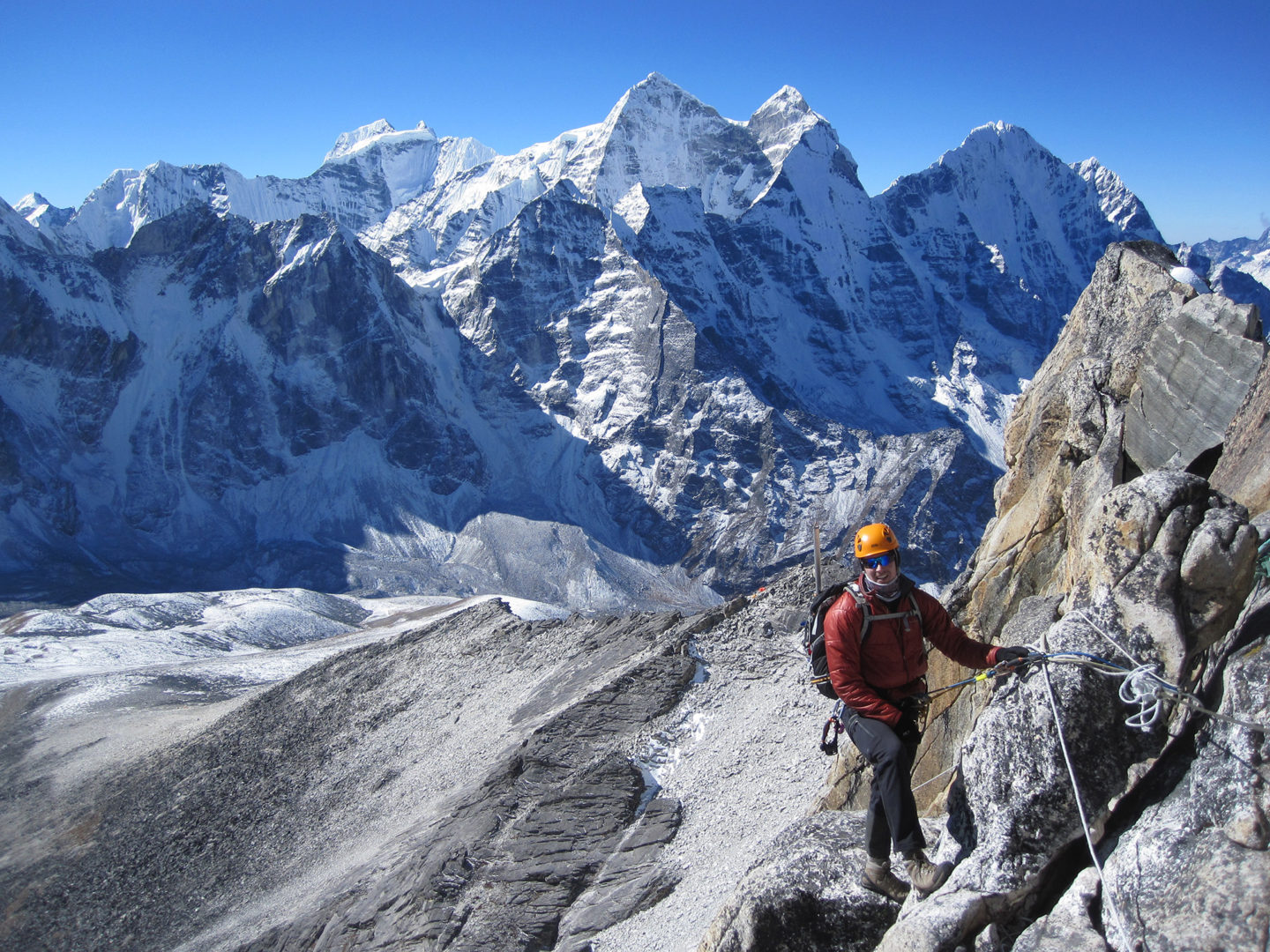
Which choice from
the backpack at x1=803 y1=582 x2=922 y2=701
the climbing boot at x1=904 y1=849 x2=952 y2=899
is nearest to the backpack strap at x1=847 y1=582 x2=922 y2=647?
the backpack at x1=803 y1=582 x2=922 y2=701

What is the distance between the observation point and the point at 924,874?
8273mm

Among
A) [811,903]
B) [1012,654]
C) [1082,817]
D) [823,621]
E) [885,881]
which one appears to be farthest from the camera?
[823,621]

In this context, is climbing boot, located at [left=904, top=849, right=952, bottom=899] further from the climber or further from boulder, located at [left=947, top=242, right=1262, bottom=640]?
boulder, located at [left=947, top=242, right=1262, bottom=640]

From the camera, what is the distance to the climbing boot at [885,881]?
8.80 meters

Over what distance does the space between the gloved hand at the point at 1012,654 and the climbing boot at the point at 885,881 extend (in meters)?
2.56

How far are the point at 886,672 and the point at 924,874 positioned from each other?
2.00 m

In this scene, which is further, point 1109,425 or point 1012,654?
point 1109,425

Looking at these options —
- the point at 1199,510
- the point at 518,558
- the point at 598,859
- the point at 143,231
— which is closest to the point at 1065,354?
the point at 1199,510

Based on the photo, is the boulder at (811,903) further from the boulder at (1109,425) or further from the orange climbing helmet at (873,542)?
the boulder at (1109,425)

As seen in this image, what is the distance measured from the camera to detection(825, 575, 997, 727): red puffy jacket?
8.91m

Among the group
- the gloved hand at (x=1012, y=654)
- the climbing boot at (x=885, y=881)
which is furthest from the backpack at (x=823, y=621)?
the climbing boot at (x=885, y=881)

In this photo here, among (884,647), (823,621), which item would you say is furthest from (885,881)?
(823,621)

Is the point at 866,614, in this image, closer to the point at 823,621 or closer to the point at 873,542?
the point at 823,621

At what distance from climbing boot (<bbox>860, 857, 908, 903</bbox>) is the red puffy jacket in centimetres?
150
